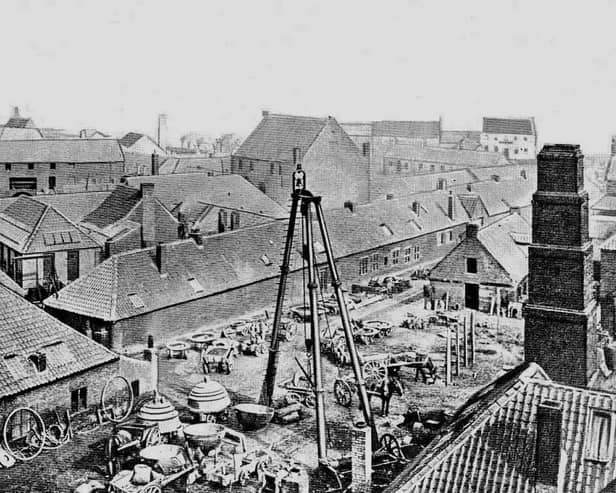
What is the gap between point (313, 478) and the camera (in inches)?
890

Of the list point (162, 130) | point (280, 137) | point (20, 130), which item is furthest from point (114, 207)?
point (162, 130)

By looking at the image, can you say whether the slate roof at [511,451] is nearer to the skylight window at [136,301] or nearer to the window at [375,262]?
the skylight window at [136,301]

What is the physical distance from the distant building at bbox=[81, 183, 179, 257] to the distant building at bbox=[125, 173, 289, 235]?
1.67 meters

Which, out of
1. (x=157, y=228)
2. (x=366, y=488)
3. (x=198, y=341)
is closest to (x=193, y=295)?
(x=198, y=341)

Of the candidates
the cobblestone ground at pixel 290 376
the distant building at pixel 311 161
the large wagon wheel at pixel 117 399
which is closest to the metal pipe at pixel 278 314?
the cobblestone ground at pixel 290 376

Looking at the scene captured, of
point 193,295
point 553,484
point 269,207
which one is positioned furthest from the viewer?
point 269,207

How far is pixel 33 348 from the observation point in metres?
25.6

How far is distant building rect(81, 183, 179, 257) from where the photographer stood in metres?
46.1

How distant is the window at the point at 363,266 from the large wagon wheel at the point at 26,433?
29.2 metres

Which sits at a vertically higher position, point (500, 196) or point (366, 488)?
point (500, 196)

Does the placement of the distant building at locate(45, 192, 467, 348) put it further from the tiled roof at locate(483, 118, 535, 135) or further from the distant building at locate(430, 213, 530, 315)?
the tiled roof at locate(483, 118, 535, 135)

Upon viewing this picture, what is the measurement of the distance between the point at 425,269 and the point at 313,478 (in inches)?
1358

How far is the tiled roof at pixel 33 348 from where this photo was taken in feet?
80.5

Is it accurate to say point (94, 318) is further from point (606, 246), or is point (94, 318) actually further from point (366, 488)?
point (606, 246)
